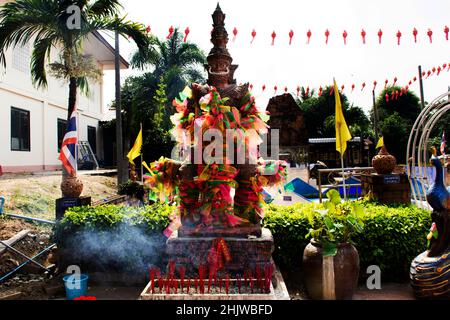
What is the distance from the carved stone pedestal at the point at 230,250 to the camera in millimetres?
3162

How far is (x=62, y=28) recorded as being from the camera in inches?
265

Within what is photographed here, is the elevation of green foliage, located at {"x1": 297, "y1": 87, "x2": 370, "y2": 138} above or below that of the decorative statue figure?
above

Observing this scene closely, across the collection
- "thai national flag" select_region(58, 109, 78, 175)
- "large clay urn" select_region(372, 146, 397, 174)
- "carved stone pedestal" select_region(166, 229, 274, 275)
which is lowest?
"carved stone pedestal" select_region(166, 229, 274, 275)

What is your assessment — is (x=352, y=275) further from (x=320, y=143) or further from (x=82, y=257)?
(x=320, y=143)

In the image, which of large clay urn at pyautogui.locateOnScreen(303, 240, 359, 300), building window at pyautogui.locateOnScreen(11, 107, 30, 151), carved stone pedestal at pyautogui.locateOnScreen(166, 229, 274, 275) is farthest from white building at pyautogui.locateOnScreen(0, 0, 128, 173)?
large clay urn at pyautogui.locateOnScreen(303, 240, 359, 300)

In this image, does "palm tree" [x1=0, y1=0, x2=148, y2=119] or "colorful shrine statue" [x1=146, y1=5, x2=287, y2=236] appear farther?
"palm tree" [x1=0, y1=0, x2=148, y2=119]

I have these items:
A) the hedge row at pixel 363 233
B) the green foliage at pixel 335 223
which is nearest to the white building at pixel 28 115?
the hedge row at pixel 363 233

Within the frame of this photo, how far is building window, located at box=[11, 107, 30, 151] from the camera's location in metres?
12.4

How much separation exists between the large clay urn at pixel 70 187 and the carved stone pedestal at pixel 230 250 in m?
3.02

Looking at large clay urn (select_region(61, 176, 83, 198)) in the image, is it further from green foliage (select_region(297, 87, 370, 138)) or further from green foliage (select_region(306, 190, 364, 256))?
green foliage (select_region(297, 87, 370, 138))

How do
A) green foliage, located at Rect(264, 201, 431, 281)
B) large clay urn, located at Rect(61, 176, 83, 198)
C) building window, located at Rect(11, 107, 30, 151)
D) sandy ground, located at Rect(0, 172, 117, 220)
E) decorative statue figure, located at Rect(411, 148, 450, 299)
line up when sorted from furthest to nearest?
1. building window, located at Rect(11, 107, 30, 151)
2. sandy ground, located at Rect(0, 172, 117, 220)
3. large clay urn, located at Rect(61, 176, 83, 198)
4. green foliage, located at Rect(264, 201, 431, 281)
5. decorative statue figure, located at Rect(411, 148, 450, 299)

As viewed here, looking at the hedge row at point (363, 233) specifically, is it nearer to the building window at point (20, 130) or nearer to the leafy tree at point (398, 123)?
the building window at point (20, 130)

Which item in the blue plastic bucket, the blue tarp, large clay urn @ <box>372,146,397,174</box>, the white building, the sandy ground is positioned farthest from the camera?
the white building

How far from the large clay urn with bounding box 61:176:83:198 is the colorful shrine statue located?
8.28 ft
